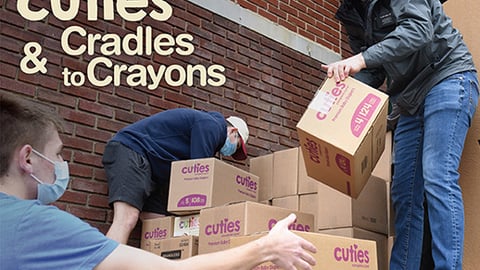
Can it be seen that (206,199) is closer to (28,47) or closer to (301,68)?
(28,47)

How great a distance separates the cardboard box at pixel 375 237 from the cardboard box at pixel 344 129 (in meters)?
0.28

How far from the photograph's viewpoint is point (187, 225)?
10.5 feet

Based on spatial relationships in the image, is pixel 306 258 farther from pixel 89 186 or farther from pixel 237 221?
pixel 89 186


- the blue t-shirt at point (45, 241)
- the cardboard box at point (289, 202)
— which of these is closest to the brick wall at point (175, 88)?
the cardboard box at point (289, 202)

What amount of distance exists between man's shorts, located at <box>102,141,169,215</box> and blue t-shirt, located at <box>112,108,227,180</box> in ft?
0.16

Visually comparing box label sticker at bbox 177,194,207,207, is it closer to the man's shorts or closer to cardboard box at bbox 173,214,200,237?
cardboard box at bbox 173,214,200,237

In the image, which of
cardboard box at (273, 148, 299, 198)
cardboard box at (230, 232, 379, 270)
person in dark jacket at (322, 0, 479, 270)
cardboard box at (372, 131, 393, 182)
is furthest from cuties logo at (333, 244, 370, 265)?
cardboard box at (273, 148, 299, 198)

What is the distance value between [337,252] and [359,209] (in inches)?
28.0

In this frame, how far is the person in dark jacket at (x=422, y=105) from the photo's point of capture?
7.72 feet

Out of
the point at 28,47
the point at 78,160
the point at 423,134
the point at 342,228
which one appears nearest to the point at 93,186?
the point at 78,160

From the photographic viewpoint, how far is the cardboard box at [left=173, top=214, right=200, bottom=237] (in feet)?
10.4

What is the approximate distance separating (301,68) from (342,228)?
8.61 feet

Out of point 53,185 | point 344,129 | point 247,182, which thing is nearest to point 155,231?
point 247,182

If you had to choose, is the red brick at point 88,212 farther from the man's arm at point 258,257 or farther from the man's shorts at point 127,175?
the man's arm at point 258,257
